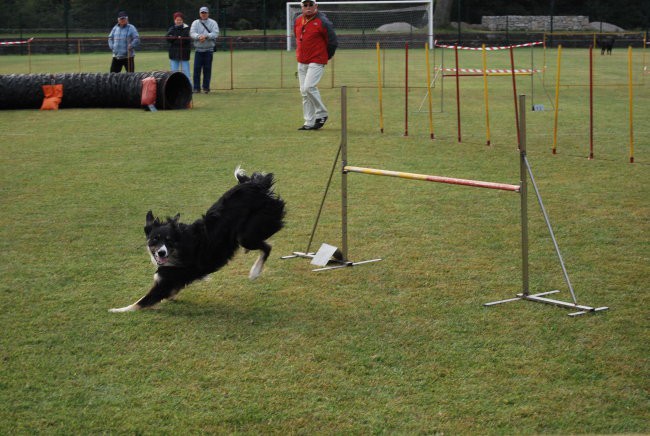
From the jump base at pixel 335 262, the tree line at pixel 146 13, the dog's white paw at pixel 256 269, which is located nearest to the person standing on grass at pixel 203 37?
the jump base at pixel 335 262

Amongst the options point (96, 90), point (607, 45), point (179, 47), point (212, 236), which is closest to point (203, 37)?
point (179, 47)

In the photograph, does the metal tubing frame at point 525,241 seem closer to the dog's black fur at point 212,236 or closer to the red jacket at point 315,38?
the dog's black fur at point 212,236

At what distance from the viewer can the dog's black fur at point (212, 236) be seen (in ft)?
17.0

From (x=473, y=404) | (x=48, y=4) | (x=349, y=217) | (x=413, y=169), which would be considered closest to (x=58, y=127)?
(x=413, y=169)

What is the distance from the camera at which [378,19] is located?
35625mm

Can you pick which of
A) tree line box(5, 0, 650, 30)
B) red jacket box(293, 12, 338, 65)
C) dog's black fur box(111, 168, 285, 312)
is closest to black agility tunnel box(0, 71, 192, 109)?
red jacket box(293, 12, 338, 65)

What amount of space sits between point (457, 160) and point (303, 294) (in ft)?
18.6

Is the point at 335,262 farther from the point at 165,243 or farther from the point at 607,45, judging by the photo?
the point at 607,45

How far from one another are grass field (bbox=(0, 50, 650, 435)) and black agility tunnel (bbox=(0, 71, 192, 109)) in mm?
6086

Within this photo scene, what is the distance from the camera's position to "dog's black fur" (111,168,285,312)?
5195 millimetres

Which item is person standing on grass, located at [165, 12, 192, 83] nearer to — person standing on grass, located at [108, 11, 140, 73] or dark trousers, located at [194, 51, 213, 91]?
dark trousers, located at [194, 51, 213, 91]

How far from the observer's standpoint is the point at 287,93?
21.1 m

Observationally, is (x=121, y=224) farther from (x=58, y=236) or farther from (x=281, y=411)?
(x=281, y=411)

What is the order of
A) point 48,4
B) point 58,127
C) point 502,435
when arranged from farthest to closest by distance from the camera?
point 48,4, point 58,127, point 502,435
